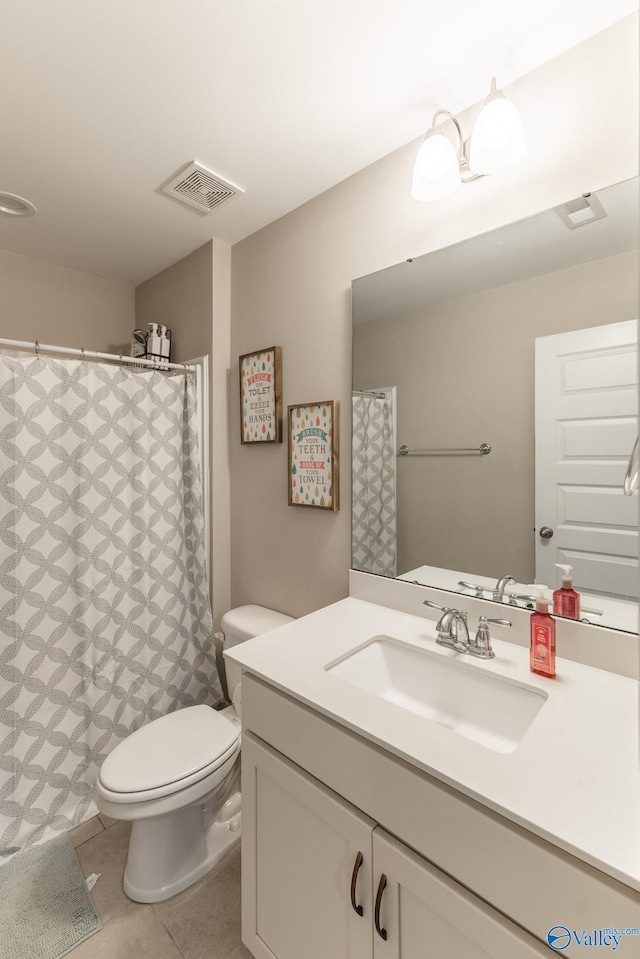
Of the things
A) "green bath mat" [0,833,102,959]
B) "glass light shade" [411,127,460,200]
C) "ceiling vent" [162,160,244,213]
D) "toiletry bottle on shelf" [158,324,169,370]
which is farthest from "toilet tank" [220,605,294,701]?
"ceiling vent" [162,160,244,213]

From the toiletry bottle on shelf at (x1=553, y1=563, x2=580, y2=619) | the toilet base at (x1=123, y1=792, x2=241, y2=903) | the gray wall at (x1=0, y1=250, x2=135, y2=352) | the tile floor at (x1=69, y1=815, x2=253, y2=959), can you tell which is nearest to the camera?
the toiletry bottle on shelf at (x1=553, y1=563, x2=580, y2=619)

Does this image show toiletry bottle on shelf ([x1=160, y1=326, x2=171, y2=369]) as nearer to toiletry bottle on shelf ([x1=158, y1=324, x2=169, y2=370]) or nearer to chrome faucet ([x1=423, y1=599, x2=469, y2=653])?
toiletry bottle on shelf ([x1=158, y1=324, x2=169, y2=370])

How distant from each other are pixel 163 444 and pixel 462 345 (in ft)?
4.41

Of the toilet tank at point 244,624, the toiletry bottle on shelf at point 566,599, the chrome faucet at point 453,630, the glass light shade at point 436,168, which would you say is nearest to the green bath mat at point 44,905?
the toilet tank at point 244,624

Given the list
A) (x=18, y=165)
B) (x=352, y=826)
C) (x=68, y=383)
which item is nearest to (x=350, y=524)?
(x=352, y=826)

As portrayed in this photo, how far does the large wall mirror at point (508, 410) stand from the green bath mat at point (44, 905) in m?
1.37

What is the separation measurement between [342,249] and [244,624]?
1.55 meters

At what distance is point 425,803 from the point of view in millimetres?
750

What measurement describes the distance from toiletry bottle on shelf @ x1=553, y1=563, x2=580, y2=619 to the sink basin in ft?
0.80

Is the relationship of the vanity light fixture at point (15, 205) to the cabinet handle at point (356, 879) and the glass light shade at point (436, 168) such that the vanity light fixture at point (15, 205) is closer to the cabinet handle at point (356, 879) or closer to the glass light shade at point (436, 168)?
the glass light shade at point (436, 168)

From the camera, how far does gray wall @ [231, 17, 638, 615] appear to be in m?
1.08

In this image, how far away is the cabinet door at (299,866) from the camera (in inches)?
33.7

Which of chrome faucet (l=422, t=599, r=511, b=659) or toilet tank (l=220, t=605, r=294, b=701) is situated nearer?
chrome faucet (l=422, t=599, r=511, b=659)

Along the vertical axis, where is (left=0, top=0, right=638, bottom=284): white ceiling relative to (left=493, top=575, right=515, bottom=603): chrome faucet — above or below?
above
